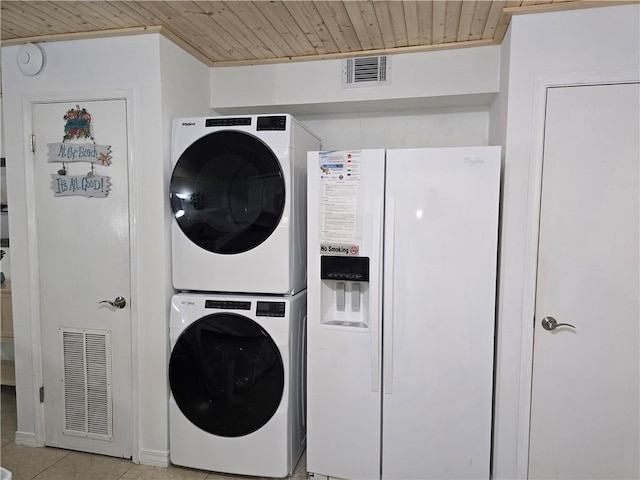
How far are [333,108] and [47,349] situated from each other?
2380mm

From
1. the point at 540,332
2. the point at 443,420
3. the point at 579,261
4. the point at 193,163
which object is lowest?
the point at 443,420

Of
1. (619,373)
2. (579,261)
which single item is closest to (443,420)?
(619,373)

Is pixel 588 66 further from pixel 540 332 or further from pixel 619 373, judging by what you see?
pixel 619 373

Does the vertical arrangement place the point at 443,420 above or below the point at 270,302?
below

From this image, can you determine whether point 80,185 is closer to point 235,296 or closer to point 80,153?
point 80,153

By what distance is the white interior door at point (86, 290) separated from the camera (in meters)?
2.26

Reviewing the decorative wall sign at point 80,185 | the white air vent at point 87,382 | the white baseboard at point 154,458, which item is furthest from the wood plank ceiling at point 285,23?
the white baseboard at point 154,458

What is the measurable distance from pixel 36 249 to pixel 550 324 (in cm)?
290

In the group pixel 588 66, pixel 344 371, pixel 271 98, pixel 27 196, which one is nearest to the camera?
pixel 588 66

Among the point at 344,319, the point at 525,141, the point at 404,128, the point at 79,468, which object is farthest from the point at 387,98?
the point at 79,468

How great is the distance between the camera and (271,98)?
102 inches

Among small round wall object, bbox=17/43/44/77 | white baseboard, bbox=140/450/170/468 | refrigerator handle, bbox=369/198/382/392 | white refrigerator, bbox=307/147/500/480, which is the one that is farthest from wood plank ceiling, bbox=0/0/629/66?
white baseboard, bbox=140/450/170/468

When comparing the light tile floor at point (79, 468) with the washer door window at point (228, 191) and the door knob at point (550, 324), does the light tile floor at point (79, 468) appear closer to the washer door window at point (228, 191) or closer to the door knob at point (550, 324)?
the washer door window at point (228, 191)

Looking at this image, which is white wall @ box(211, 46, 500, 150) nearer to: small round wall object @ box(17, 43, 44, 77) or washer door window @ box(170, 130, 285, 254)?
washer door window @ box(170, 130, 285, 254)
